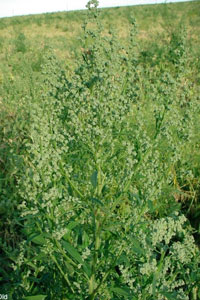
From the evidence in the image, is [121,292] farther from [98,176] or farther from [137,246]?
[98,176]

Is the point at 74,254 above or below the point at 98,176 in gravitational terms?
below

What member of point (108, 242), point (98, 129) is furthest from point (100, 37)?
point (108, 242)

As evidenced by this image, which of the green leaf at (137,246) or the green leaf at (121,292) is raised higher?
the green leaf at (137,246)

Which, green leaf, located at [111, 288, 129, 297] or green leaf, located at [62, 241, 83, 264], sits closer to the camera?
green leaf, located at [62, 241, 83, 264]

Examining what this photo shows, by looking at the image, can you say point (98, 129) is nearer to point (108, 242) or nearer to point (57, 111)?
point (57, 111)

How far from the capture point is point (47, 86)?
1909mm

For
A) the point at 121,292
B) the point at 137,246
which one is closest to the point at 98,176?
the point at 137,246

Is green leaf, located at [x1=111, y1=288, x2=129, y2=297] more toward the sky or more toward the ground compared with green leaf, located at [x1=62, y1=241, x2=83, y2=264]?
more toward the ground

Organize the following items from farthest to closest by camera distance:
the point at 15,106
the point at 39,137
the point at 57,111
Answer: the point at 15,106 < the point at 57,111 < the point at 39,137

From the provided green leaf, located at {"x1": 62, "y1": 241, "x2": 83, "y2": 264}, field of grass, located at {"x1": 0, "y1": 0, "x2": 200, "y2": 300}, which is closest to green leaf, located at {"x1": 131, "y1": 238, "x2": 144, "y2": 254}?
field of grass, located at {"x1": 0, "y1": 0, "x2": 200, "y2": 300}

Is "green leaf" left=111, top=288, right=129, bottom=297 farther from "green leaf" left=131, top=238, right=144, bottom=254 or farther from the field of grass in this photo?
"green leaf" left=131, top=238, right=144, bottom=254

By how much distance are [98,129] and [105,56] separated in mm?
718

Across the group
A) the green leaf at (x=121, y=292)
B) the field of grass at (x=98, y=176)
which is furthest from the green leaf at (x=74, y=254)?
the green leaf at (x=121, y=292)

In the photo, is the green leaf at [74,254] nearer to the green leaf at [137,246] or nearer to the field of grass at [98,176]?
the field of grass at [98,176]
